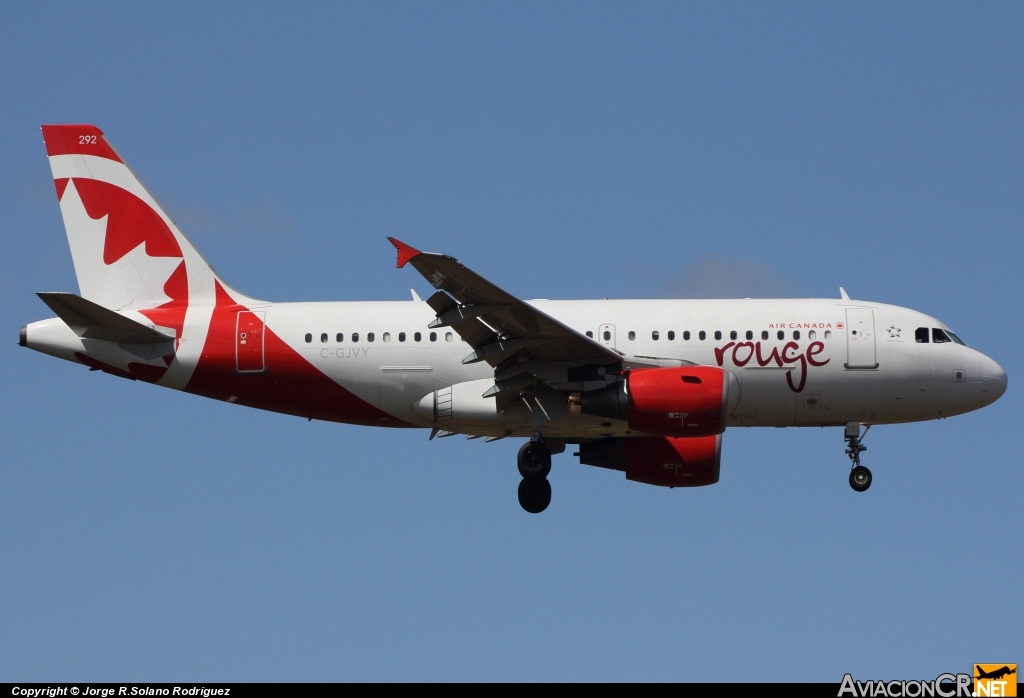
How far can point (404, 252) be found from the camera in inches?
1324

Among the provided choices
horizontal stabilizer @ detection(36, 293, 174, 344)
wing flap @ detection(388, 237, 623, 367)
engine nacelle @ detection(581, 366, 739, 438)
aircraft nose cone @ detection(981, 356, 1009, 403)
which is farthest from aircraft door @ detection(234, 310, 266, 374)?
aircraft nose cone @ detection(981, 356, 1009, 403)

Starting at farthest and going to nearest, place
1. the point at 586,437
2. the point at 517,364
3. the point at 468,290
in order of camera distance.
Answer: the point at 586,437
the point at 517,364
the point at 468,290

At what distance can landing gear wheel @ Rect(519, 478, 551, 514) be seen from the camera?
39.8 m

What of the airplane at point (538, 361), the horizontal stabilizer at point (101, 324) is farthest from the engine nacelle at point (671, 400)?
the horizontal stabilizer at point (101, 324)

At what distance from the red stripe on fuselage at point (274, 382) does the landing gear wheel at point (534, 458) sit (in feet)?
10.5

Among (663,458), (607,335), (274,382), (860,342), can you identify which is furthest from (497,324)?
(860,342)

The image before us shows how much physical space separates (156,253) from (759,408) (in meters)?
16.3

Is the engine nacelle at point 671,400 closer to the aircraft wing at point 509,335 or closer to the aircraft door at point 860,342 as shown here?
the aircraft wing at point 509,335

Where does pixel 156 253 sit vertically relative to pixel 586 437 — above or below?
above

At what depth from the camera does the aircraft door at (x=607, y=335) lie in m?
38.9

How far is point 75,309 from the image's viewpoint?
38.2m

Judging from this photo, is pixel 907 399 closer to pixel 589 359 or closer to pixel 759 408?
pixel 759 408

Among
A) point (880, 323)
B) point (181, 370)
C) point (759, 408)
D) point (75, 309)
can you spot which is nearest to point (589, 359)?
point (759, 408)

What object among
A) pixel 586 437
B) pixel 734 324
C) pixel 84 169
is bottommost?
pixel 586 437
